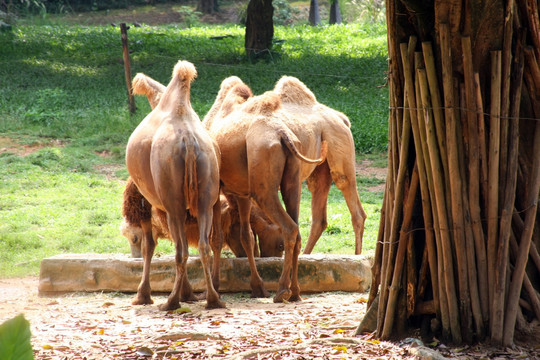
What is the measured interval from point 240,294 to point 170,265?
79 centimetres

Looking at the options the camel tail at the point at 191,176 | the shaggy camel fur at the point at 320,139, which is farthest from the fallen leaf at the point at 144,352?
the shaggy camel fur at the point at 320,139

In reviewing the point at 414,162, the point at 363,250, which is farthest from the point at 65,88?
the point at 414,162

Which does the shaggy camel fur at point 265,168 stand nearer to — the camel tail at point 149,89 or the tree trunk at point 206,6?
the camel tail at point 149,89

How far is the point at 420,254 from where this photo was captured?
5.01 meters

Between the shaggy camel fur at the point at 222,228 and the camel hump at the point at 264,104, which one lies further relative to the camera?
the shaggy camel fur at the point at 222,228

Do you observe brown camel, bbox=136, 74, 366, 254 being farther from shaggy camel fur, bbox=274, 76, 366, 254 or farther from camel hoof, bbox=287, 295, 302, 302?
camel hoof, bbox=287, 295, 302, 302

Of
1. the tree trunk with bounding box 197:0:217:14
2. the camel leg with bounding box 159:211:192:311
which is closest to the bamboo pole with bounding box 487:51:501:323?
the camel leg with bounding box 159:211:192:311

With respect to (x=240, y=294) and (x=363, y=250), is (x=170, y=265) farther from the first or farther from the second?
(x=363, y=250)

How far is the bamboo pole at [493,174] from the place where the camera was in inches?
184

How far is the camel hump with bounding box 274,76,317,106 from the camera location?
8781 mm

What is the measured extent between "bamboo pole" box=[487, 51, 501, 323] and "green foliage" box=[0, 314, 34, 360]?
346 cm

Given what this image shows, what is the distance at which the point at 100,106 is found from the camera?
→ 17.1m

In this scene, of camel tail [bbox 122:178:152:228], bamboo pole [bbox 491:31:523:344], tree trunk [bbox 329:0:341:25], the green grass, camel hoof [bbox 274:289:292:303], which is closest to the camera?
bamboo pole [bbox 491:31:523:344]

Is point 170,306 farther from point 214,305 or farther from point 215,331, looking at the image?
point 215,331
